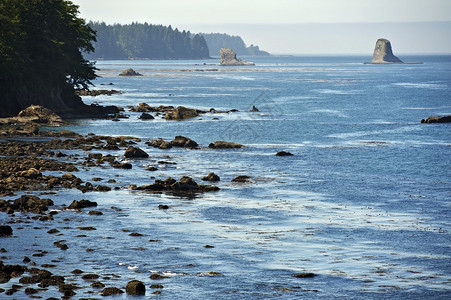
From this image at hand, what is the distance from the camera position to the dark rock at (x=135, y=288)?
31531 mm

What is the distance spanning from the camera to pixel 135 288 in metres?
31.5

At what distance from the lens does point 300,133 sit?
101625 millimetres

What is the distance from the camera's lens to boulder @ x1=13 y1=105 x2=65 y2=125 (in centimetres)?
9975

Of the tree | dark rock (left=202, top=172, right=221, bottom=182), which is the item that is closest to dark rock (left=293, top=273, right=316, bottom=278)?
dark rock (left=202, top=172, right=221, bottom=182)

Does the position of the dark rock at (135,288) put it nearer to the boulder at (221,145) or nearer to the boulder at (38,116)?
the boulder at (221,145)

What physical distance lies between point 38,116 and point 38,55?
14.3 m

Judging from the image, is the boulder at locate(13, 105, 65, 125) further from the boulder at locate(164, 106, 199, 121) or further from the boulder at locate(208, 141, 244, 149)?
the boulder at locate(208, 141, 244, 149)

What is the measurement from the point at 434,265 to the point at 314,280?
25.8ft

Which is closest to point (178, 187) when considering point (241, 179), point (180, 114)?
point (241, 179)

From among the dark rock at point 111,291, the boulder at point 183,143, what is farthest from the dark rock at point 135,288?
the boulder at point 183,143

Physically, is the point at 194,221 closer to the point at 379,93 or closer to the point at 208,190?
the point at 208,190

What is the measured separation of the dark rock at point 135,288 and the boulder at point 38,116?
72.3 meters

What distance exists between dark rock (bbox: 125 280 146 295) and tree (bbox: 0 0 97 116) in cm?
7444

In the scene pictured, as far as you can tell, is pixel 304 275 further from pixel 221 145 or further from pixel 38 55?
pixel 38 55
